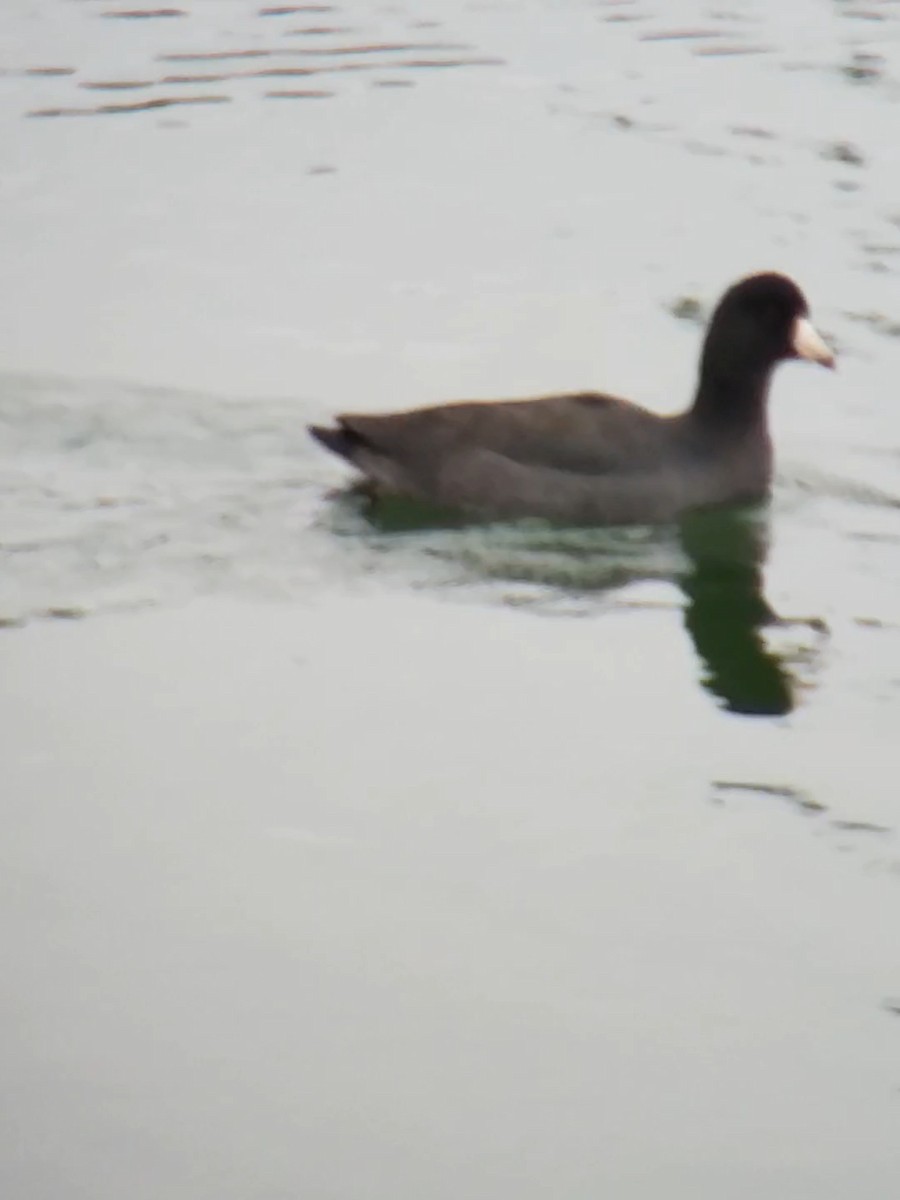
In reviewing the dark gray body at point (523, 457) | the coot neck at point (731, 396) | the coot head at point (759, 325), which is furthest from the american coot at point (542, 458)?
the coot head at point (759, 325)

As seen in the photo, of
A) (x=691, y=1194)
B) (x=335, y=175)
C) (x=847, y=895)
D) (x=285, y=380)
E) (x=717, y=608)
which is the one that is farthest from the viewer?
(x=335, y=175)

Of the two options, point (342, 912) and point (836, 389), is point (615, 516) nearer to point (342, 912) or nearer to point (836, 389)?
point (836, 389)

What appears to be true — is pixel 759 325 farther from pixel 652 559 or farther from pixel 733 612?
pixel 733 612

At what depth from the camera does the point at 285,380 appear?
11.5 metres

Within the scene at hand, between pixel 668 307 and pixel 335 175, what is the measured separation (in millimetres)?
2237

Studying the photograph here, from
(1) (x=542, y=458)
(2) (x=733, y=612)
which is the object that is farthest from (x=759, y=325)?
(2) (x=733, y=612)

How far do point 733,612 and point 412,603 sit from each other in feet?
3.46

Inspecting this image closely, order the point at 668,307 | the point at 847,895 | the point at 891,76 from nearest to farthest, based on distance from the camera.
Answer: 1. the point at 847,895
2. the point at 668,307
3. the point at 891,76

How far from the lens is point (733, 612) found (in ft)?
31.9

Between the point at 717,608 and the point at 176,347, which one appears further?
the point at 176,347

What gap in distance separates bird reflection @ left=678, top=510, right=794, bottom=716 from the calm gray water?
0.02 m

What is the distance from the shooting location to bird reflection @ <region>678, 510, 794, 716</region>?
355 inches

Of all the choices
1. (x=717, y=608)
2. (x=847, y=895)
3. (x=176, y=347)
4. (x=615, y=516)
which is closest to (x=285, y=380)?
(x=176, y=347)

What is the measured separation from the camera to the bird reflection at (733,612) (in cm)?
902
